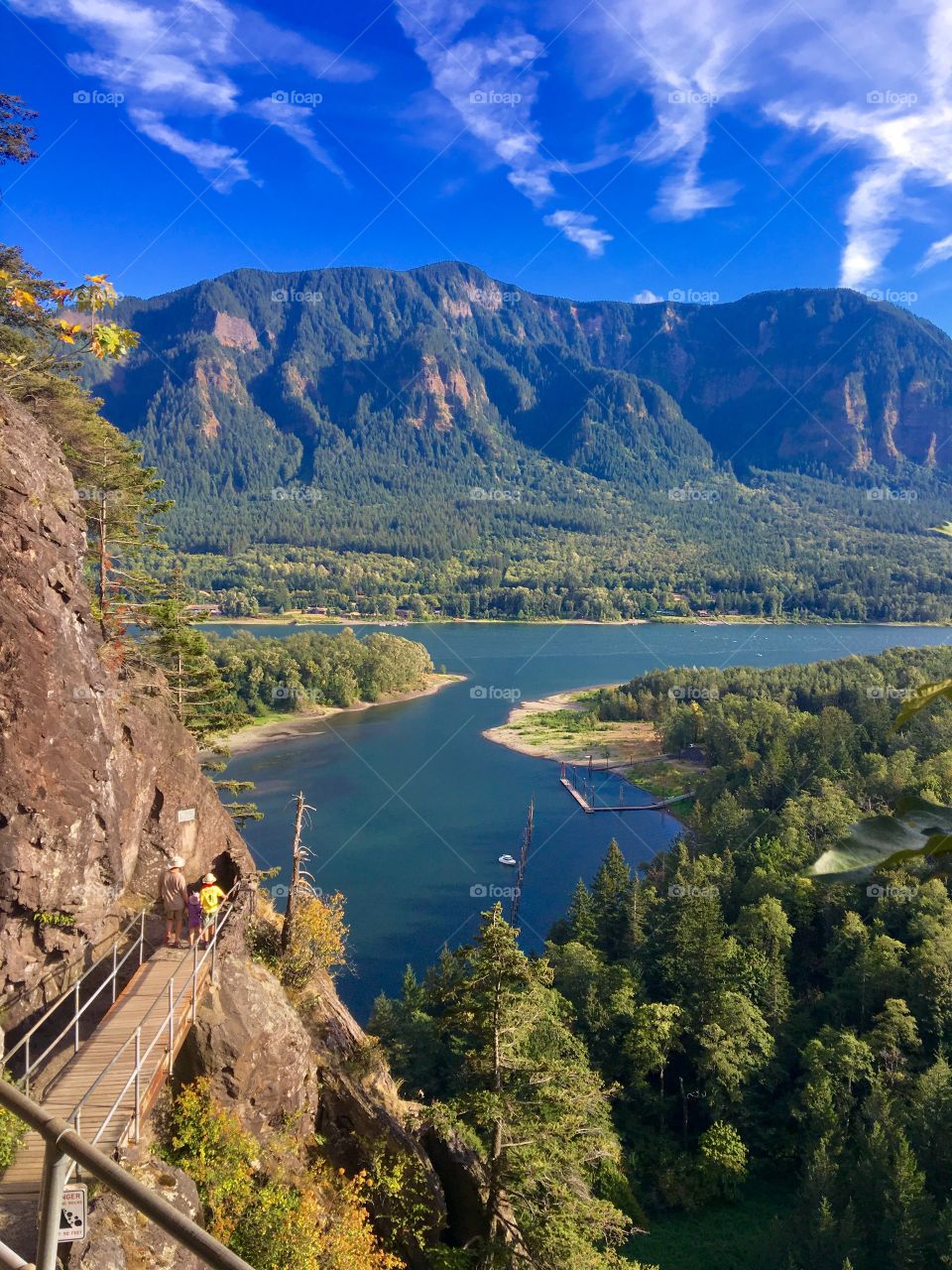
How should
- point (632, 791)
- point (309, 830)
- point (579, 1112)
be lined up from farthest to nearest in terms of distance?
1. point (632, 791)
2. point (309, 830)
3. point (579, 1112)

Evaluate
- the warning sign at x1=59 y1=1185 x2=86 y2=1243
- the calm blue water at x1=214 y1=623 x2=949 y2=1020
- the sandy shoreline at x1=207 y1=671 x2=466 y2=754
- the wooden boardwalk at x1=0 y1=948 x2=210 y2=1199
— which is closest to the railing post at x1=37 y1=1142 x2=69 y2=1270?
the warning sign at x1=59 y1=1185 x2=86 y2=1243

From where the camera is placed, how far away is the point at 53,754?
12.3m

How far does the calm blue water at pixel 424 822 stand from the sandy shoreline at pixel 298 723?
1.31 meters

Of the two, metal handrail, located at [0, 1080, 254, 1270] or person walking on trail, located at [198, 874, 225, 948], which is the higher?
metal handrail, located at [0, 1080, 254, 1270]

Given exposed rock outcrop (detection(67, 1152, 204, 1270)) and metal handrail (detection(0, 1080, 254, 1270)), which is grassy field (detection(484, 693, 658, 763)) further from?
metal handrail (detection(0, 1080, 254, 1270))

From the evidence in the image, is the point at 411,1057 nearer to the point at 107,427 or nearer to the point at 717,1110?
the point at 717,1110

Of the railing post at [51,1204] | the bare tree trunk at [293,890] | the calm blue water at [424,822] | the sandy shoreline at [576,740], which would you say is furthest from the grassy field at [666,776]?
the railing post at [51,1204]

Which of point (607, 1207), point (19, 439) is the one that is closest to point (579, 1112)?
point (607, 1207)

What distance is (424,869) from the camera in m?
42.7

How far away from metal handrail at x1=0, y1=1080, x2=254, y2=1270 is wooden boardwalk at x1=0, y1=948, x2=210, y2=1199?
730cm

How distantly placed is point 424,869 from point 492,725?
32.3 metres

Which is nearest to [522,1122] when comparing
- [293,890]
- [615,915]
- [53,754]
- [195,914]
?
[293,890]

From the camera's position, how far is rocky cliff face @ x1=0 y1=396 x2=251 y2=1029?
11.7 metres

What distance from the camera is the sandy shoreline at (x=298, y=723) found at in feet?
222
